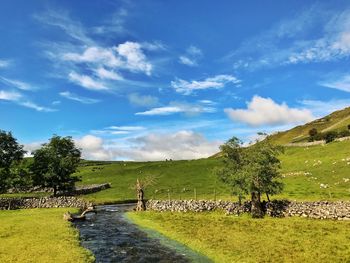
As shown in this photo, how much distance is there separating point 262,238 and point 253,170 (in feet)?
61.2

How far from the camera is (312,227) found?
4409 cm

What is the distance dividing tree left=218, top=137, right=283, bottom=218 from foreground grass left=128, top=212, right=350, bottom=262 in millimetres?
6513

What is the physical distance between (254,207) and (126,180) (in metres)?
73.1

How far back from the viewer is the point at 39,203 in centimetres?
8606

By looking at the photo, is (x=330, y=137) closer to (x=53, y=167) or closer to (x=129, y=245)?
(x=53, y=167)

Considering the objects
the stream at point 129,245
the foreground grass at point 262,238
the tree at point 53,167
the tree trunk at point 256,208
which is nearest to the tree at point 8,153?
the tree at point 53,167

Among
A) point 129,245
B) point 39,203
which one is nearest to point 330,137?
point 39,203

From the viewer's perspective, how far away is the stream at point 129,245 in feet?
111

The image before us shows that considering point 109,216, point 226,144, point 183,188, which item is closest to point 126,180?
point 183,188

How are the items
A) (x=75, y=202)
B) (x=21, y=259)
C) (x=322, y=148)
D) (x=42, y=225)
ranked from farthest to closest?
1. (x=322, y=148)
2. (x=75, y=202)
3. (x=42, y=225)
4. (x=21, y=259)

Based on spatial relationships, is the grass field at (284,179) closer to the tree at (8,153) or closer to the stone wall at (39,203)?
the stone wall at (39,203)

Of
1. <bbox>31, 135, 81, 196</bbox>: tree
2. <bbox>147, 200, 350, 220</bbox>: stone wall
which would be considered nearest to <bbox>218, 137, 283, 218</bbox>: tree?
<bbox>147, 200, 350, 220</bbox>: stone wall

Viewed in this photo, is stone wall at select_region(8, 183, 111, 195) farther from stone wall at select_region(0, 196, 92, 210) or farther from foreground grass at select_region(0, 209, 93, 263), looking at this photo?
foreground grass at select_region(0, 209, 93, 263)

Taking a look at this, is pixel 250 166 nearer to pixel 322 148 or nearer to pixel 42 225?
pixel 42 225
